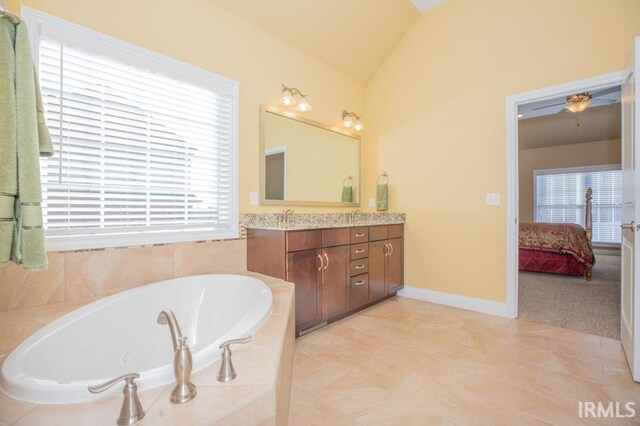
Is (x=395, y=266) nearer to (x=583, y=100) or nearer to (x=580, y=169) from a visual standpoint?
(x=583, y=100)

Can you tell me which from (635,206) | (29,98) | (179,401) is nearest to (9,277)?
(29,98)

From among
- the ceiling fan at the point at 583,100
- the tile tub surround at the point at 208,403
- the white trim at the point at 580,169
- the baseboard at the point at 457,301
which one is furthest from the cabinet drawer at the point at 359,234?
the white trim at the point at 580,169

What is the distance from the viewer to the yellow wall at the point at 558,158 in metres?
5.97

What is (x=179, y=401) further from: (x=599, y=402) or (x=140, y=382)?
(x=599, y=402)

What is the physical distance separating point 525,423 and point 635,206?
1.30m

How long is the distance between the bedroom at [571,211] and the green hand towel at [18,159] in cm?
336

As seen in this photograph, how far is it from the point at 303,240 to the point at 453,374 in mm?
1270

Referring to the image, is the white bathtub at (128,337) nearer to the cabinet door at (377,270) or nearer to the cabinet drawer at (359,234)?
the cabinet drawer at (359,234)

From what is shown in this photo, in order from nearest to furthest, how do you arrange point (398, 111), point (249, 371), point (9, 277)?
point (249, 371) < point (9, 277) < point (398, 111)

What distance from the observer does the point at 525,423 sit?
4.44 feet

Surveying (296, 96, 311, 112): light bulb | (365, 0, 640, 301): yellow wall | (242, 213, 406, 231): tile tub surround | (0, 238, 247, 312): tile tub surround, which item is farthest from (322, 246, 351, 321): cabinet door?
(296, 96, 311, 112): light bulb

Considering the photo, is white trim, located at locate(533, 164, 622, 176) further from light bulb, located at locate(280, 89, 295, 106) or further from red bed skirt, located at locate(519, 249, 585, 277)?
light bulb, located at locate(280, 89, 295, 106)

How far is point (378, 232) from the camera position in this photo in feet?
9.62

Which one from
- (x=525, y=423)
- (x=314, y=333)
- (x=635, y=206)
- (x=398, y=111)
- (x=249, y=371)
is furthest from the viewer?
(x=398, y=111)
